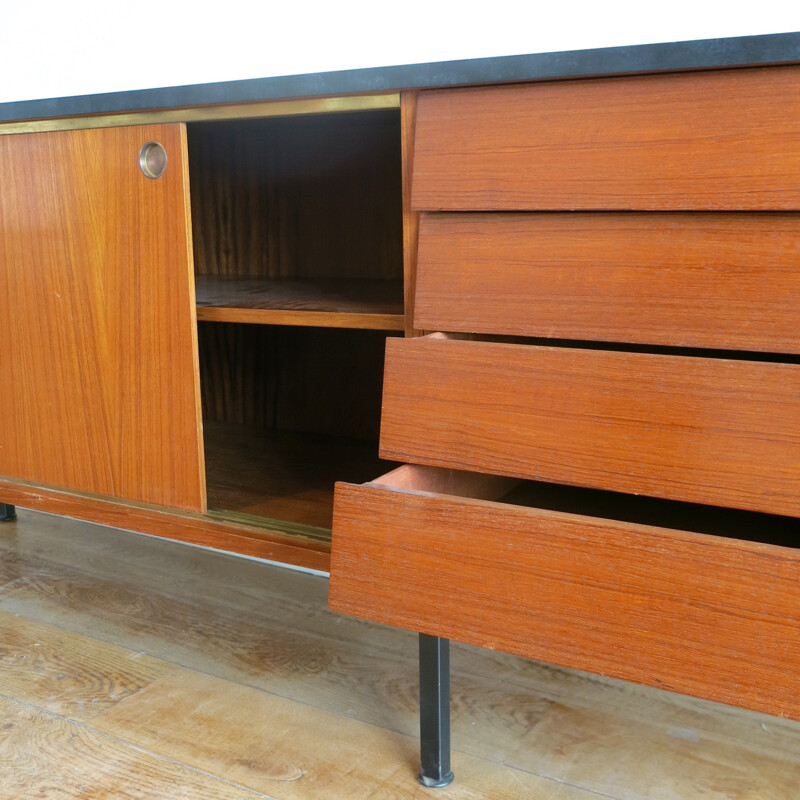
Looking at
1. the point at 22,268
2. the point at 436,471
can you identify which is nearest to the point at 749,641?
the point at 436,471

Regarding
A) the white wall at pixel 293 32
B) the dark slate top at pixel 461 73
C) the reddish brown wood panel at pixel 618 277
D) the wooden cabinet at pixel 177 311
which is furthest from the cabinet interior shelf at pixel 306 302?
the white wall at pixel 293 32

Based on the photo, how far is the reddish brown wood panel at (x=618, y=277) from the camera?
0.70 m

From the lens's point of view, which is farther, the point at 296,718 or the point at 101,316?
the point at 101,316

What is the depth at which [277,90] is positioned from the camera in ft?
3.05

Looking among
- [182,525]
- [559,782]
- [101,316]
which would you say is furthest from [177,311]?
[559,782]

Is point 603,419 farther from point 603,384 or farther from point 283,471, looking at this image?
point 283,471

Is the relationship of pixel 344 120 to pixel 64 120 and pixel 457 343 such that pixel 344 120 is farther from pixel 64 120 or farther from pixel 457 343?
pixel 457 343

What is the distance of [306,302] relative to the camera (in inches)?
44.6

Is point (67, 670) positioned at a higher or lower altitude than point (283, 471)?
lower

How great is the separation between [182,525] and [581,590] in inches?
22.4

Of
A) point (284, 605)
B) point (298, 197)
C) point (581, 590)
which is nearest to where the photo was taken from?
point (581, 590)

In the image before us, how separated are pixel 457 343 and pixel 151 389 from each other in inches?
18.3

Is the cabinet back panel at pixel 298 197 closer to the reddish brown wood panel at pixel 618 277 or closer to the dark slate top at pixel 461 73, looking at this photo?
the dark slate top at pixel 461 73

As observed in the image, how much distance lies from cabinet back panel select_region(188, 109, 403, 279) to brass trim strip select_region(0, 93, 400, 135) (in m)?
0.33
